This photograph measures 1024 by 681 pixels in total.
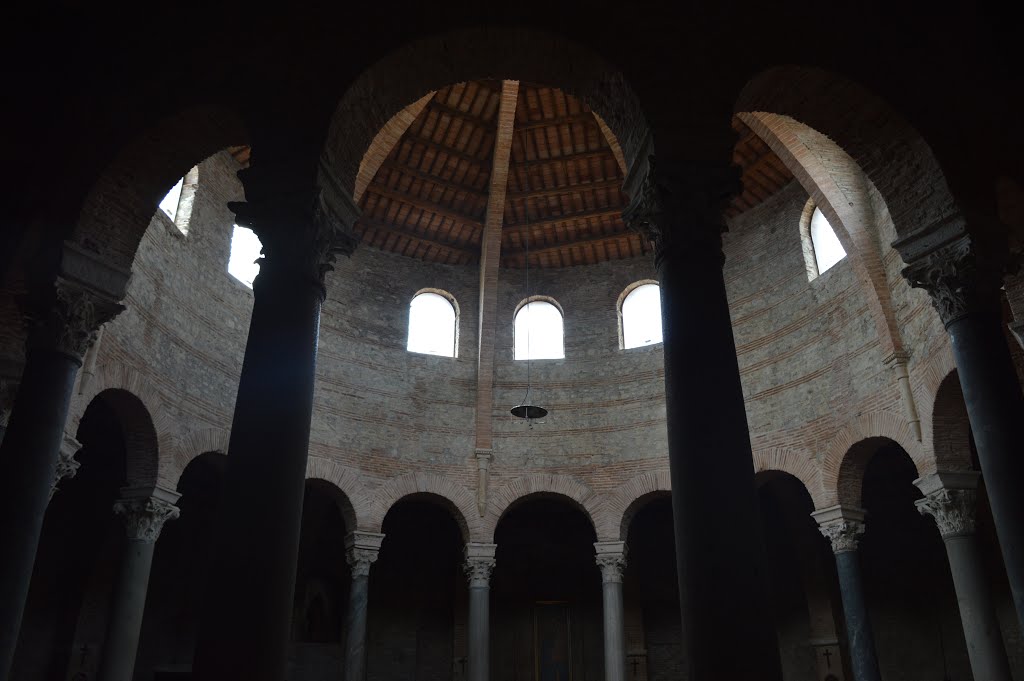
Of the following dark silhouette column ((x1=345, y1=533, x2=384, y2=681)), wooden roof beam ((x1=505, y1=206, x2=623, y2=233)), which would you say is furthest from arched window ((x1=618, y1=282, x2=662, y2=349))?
dark silhouette column ((x1=345, y1=533, x2=384, y2=681))

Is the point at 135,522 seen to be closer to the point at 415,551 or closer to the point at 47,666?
the point at 47,666

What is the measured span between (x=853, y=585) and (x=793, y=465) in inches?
86.0

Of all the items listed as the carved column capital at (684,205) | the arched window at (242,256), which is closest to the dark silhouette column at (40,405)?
the carved column capital at (684,205)

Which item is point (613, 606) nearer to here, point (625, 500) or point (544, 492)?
point (625, 500)

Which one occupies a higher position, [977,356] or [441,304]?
[441,304]

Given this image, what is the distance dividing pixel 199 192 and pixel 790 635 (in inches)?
532

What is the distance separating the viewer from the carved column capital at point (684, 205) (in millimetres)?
6172

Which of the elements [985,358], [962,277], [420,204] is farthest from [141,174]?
[420,204]

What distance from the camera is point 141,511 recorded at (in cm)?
1184

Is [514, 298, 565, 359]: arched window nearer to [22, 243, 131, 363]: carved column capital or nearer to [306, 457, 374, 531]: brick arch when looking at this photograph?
[306, 457, 374, 531]: brick arch

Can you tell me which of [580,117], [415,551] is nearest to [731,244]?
[580,117]

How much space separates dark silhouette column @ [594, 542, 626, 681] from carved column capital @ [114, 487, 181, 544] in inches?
298

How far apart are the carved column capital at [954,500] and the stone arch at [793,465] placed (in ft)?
7.25

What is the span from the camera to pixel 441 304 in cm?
1803
